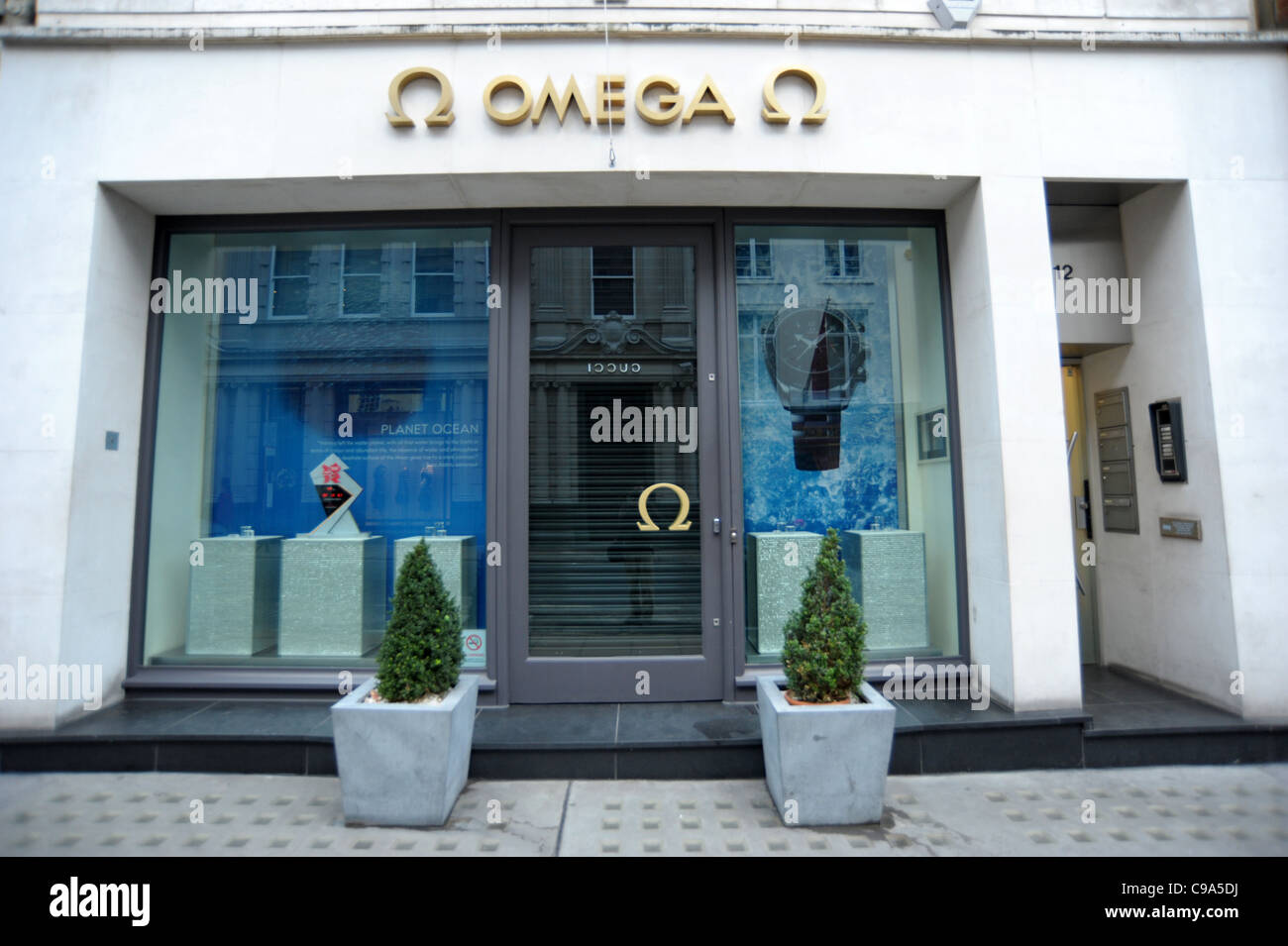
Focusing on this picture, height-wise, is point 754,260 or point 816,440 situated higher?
point 754,260

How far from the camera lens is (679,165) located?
4.04m

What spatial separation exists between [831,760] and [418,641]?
208 cm

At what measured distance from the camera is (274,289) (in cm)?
482

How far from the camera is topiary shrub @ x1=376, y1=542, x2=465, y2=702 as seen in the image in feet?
9.94

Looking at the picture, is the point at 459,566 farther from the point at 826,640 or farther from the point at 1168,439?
the point at 1168,439

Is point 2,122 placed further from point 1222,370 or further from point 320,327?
point 1222,370

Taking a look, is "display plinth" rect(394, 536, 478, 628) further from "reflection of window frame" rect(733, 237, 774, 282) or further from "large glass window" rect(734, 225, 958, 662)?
"reflection of window frame" rect(733, 237, 774, 282)

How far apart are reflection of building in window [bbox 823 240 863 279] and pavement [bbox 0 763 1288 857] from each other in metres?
3.48

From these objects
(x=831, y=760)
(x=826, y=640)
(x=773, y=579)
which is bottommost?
(x=831, y=760)

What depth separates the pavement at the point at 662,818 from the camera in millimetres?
2809

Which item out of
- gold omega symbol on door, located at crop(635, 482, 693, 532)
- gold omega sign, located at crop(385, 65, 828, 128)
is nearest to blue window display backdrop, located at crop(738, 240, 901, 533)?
gold omega symbol on door, located at crop(635, 482, 693, 532)

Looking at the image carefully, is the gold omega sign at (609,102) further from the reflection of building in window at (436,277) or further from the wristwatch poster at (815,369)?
the wristwatch poster at (815,369)

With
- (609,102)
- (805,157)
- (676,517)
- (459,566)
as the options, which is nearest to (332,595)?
(459,566)

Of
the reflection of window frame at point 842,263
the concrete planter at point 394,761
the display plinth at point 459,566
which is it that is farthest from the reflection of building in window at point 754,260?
the concrete planter at point 394,761
